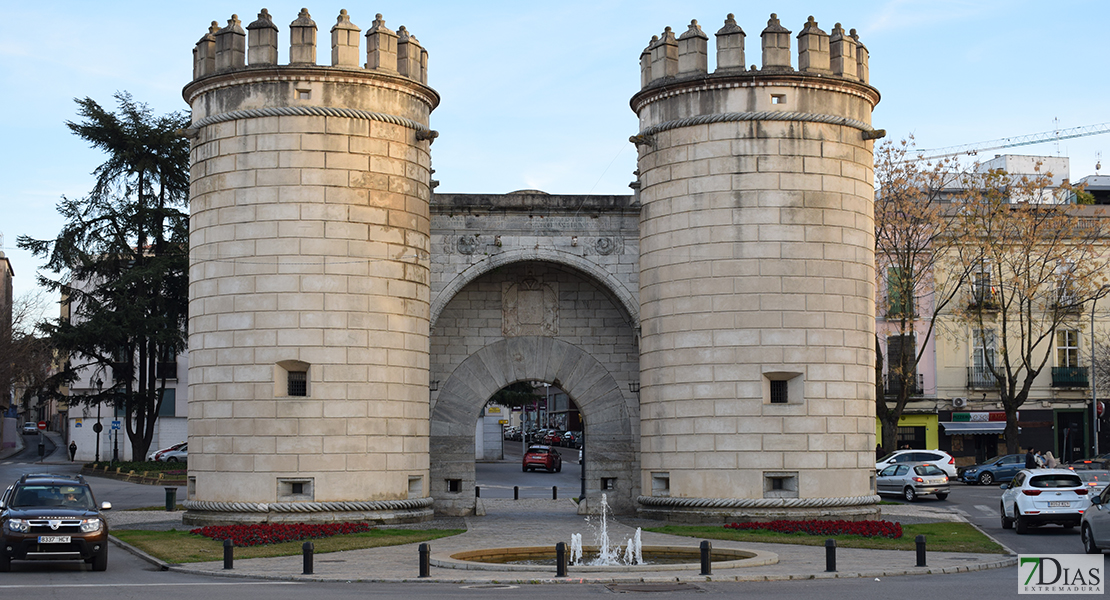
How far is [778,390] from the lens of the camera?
25.1 meters

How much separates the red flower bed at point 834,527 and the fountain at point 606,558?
3.48 meters

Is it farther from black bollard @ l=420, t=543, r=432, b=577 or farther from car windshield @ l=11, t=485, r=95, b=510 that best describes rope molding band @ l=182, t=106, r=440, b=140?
black bollard @ l=420, t=543, r=432, b=577

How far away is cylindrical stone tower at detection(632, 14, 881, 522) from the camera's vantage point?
24.7 m

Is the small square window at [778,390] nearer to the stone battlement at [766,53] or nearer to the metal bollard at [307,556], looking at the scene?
the stone battlement at [766,53]

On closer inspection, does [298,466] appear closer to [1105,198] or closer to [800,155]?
[800,155]

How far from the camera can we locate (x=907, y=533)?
23188 mm

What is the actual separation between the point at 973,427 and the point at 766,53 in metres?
32.9

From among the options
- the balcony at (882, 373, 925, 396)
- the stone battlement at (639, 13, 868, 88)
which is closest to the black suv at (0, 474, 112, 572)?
the stone battlement at (639, 13, 868, 88)

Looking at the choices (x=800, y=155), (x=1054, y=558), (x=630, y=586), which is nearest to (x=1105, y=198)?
(x=800, y=155)

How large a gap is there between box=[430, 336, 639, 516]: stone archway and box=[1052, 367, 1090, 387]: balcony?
108 ft

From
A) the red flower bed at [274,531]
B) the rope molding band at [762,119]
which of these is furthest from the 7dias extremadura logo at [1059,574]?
the red flower bed at [274,531]

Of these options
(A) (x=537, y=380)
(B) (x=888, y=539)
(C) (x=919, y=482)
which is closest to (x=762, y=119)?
(A) (x=537, y=380)

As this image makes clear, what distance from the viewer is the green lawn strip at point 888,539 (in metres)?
20.9

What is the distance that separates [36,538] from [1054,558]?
15426mm
